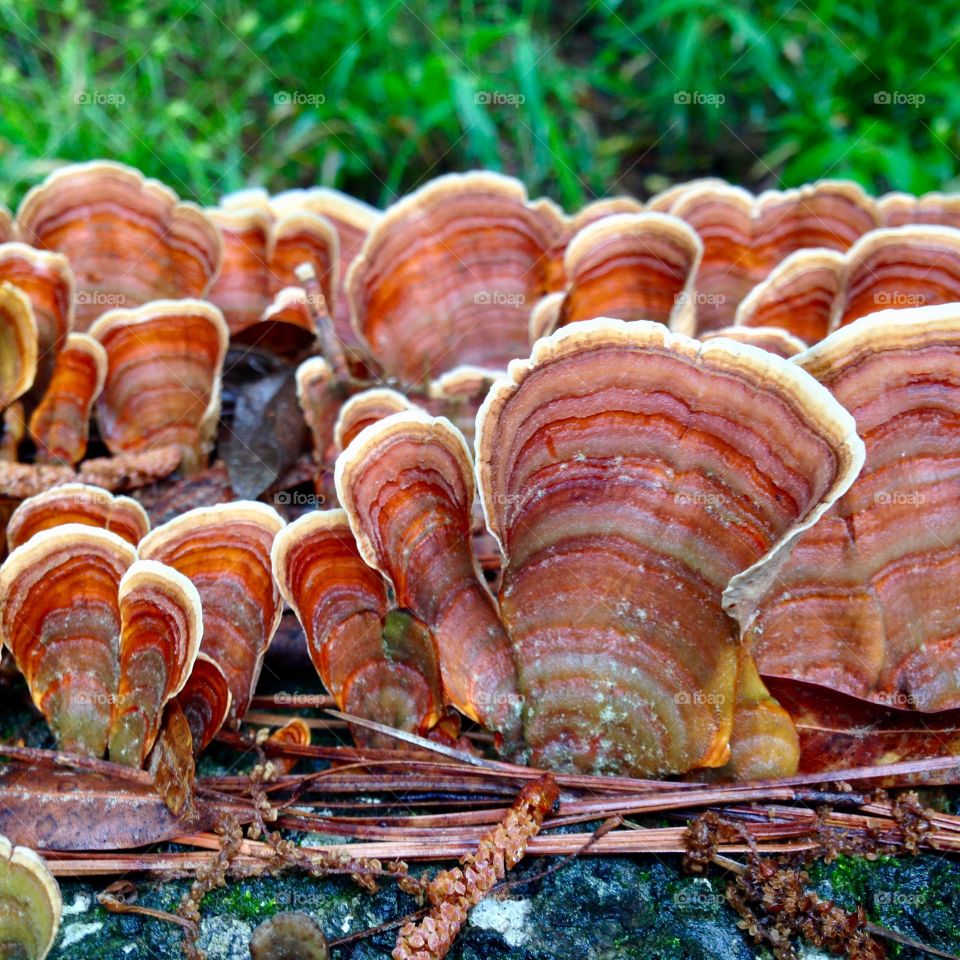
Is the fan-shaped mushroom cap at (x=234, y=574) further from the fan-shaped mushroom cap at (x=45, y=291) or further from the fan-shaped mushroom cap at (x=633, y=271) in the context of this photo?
the fan-shaped mushroom cap at (x=633, y=271)

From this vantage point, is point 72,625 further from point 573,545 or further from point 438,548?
point 573,545

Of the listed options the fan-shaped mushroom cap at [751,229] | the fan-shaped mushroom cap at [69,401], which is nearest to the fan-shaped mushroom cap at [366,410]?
the fan-shaped mushroom cap at [69,401]

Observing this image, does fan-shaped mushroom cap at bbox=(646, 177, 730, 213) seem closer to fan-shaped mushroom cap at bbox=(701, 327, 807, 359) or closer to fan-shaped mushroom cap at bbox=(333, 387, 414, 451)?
fan-shaped mushroom cap at bbox=(701, 327, 807, 359)

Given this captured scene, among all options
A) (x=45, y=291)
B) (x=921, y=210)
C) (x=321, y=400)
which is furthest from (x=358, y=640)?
(x=921, y=210)

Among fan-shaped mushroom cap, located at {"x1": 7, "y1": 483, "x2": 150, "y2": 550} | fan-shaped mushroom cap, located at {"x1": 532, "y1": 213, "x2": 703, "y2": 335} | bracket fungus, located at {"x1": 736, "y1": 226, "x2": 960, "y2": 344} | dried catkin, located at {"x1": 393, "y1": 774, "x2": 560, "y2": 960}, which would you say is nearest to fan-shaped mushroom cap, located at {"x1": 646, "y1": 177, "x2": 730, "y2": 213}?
fan-shaped mushroom cap, located at {"x1": 532, "y1": 213, "x2": 703, "y2": 335}

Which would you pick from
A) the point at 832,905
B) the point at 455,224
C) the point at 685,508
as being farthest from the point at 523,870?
the point at 455,224

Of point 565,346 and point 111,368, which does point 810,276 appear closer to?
point 565,346
